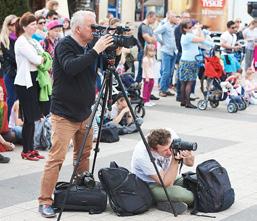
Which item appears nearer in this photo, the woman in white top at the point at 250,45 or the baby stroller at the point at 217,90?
the baby stroller at the point at 217,90

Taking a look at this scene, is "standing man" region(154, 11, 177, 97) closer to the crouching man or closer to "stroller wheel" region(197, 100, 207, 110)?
"stroller wheel" region(197, 100, 207, 110)

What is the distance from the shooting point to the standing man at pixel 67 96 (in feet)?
17.8

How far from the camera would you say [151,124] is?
10.6m

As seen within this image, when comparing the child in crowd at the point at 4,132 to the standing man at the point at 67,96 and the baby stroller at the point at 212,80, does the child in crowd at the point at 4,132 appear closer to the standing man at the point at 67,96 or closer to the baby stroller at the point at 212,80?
the standing man at the point at 67,96

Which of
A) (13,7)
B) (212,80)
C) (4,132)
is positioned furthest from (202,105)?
(13,7)

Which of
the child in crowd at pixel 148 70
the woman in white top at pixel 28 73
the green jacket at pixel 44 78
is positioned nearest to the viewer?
the woman in white top at pixel 28 73

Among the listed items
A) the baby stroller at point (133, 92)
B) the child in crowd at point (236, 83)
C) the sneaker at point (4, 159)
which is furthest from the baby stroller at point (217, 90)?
the sneaker at point (4, 159)

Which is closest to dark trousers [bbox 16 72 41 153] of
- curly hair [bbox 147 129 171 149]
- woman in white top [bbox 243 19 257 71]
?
curly hair [bbox 147 129 171 149]

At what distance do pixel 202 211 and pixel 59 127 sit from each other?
158cm

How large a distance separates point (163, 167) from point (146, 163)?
0.19 meters

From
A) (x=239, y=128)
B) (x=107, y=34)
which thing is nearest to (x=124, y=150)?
(x=239, y=128)

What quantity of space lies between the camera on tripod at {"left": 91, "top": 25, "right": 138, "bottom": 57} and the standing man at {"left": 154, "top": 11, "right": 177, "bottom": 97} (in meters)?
8.44

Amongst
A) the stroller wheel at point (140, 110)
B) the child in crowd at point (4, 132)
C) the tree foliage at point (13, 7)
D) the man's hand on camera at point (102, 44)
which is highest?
the man's hand on camera at point (102, 44)

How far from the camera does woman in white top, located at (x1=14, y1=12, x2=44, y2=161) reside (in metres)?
7.45
